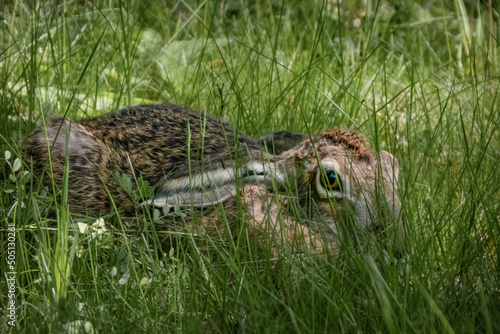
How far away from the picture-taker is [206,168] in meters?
3.30

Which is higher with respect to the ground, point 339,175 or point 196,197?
point 339,175

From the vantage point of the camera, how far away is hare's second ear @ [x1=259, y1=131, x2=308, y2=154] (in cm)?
375

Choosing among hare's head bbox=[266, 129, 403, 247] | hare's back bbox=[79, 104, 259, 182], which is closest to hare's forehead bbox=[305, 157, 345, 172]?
hare's head bbox=[266, 129, 403, 247]

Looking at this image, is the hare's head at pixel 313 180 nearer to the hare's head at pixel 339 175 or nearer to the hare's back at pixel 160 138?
the hare's head at pixel 339 175

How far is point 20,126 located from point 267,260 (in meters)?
1.92

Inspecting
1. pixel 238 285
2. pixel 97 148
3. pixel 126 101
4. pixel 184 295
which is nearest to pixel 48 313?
pixel 184 295

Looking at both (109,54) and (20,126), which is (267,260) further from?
(109,54)

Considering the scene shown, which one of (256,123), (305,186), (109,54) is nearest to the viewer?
(305,186)

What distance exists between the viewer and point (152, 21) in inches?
249

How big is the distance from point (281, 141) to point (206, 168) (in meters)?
0.64

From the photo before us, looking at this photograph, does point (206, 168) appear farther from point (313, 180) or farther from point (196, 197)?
point (313, 180)

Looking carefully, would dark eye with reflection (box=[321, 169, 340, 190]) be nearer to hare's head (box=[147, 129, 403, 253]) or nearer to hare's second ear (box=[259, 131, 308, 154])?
hare's head (box=[147, 129, 403, 253])

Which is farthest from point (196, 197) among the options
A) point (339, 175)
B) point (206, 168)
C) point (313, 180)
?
point (339, 175)

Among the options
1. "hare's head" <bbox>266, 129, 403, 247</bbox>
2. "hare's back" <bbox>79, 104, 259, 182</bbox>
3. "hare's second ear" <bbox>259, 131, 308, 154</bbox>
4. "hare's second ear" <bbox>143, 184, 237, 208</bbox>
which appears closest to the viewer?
"hare's head" <bbox>266, 129, 403, 247</bbox>
